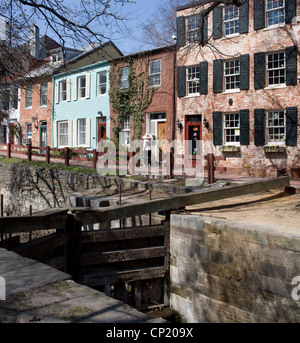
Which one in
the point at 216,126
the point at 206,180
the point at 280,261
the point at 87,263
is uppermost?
the point at 216,126

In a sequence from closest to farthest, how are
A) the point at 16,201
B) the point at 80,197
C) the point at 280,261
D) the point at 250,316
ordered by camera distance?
the point at 280,261, the point at 250,316, the point at 80,197, the point at 16,201

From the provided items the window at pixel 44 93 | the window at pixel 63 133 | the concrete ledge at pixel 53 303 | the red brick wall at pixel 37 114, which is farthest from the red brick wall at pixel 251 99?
the window at pixel 44 93

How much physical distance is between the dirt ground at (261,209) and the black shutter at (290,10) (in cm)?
1015

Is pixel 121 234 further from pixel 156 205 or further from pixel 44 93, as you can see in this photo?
pixel 44 93

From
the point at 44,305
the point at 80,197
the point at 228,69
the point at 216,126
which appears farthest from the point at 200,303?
the point at 228,69

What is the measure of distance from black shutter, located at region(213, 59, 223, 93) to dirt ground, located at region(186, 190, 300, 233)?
9.99 metres

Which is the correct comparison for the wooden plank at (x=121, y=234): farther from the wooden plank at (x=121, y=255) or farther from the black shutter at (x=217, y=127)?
the black shutter at (x=217, y=127)

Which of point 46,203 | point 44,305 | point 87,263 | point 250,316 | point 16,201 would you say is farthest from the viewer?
point 16,201

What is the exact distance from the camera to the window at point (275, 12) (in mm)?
16438

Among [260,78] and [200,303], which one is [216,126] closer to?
[260,78]

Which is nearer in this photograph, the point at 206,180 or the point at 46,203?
the point at 206,180

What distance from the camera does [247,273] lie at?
6020 mm

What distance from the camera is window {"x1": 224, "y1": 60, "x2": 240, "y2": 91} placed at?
705 inches
